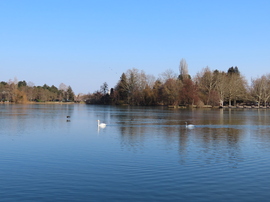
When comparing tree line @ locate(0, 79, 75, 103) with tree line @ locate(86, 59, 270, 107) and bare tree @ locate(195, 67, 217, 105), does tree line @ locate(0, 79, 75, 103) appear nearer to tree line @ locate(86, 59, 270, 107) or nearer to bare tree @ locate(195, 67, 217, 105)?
tree line @ locate(86, 59, 270, 107)

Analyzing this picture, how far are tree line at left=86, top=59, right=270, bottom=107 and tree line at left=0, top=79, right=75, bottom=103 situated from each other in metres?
38.3

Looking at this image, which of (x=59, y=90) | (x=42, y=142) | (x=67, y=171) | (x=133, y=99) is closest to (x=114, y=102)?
(x=133, y=99)

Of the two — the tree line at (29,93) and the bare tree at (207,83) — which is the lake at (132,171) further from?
the tree line at (29,93)

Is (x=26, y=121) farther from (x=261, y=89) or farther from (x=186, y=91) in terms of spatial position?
(x=261, y=89)

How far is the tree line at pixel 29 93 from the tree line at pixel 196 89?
38.3m

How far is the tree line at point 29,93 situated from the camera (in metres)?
116

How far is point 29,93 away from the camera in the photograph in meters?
126

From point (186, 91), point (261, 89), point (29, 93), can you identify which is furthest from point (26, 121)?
point (29, 93)

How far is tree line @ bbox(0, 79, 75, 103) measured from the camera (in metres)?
116

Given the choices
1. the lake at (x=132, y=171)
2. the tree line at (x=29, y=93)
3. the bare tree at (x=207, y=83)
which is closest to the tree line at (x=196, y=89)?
the bare tree at (x=207, y=83)

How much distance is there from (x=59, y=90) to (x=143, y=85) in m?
68.8

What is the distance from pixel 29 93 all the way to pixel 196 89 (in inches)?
2797

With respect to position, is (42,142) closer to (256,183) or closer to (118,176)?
(118,176)

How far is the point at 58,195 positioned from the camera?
9125 millimetres
